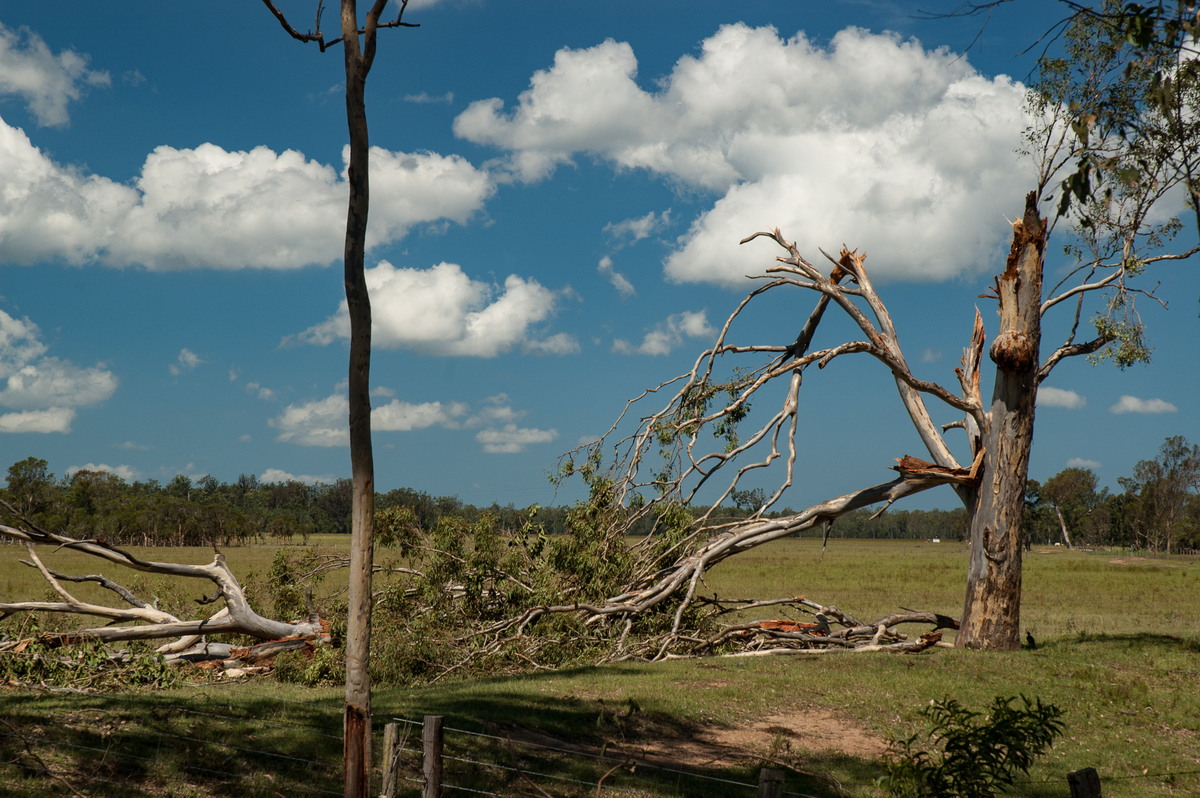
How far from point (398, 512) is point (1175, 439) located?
94385mm

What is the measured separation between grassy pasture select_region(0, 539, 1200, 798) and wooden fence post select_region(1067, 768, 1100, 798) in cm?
380

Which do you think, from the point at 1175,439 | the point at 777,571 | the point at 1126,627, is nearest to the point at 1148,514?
the point at 1175,439

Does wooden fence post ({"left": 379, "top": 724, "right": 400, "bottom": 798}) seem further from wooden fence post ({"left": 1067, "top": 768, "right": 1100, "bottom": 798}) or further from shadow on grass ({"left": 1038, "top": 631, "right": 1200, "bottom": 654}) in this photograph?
shadow on grass ({"left": 1038, "top": 631, "right": 1200, "bottom": 654})

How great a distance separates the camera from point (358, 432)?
224 inches

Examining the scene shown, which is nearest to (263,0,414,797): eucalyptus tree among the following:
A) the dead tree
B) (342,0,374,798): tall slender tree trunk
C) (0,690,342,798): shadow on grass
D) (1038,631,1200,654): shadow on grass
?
(342,0,374,798): tall slender tree trunk

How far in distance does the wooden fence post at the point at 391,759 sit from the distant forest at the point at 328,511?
7100 millimetres

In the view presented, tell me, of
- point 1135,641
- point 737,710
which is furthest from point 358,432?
point 1135,641

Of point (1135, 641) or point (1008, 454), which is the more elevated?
point (1008, 454)

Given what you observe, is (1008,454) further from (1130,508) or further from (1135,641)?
(1130,508)

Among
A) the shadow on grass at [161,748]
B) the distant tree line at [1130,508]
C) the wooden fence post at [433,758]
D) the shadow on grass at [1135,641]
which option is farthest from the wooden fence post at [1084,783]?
the distant tree line at [1130,508]

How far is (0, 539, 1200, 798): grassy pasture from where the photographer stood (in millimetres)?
7664

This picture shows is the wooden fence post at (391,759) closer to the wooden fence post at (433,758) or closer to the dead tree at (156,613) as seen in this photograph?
the wooden fence post at (433,758)

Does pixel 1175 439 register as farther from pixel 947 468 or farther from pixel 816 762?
pixel 816 762

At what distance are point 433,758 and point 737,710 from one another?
5.81m
